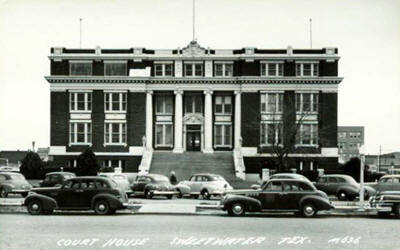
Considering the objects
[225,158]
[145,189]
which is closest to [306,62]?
[225,158]

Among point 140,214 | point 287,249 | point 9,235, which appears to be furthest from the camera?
point 140,214

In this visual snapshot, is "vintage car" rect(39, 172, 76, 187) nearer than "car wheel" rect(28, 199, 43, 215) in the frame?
No

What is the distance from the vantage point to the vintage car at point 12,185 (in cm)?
3144

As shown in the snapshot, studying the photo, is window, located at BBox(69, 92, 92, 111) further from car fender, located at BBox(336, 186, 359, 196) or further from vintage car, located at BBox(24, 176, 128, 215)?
vintage car, located at BBox(24, 176, 128, 215)

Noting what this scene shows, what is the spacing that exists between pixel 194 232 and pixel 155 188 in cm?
1630

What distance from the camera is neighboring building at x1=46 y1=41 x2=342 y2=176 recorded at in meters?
56.6

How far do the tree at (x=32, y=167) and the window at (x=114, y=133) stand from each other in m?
12.7

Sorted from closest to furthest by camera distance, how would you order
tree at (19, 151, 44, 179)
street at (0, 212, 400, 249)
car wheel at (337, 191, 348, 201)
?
street at (0, 212, 400, 249) < car wheel at (337, 191, 348, 201) < tree at (19, 151, 44, 179)

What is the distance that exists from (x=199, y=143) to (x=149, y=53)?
32.7ft

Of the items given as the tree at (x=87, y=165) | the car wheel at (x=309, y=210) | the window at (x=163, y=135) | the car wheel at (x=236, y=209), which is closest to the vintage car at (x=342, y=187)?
the car wheel at (x=309, y=210)

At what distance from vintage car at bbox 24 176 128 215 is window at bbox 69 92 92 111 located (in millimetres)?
34236

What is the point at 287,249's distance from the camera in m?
13.5

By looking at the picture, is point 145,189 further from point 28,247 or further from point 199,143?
point 199,143

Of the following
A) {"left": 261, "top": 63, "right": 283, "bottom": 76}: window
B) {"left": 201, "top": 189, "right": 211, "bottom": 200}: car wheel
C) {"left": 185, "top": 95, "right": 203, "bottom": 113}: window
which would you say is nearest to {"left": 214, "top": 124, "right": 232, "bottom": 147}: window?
{"left": 185, "top": 95, "right": 203, "bottom": 113}: window
